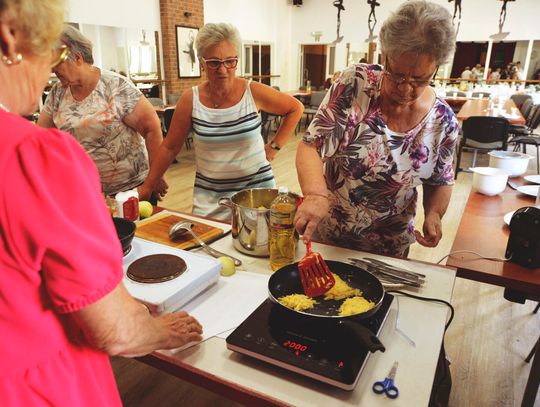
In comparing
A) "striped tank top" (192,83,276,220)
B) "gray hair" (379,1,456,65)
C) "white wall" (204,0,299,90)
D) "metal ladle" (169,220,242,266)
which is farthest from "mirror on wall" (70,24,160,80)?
"gray hair" (379,1,456,65)

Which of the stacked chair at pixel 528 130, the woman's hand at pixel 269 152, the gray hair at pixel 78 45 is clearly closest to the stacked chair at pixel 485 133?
the stacked chair at pixel 528 130

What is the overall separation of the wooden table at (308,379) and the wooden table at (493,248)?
340mm

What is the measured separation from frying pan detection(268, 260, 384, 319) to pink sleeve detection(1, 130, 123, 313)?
50 centimetres

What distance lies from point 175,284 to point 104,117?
4.10 ft

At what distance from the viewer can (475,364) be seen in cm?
217

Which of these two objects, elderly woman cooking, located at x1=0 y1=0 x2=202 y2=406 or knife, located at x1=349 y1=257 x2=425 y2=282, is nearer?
elderly woman cooking, located at x1=0 y1=0 x2=202 y2=406

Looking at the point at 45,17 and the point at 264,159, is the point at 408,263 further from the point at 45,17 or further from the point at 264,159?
the point at 45,17

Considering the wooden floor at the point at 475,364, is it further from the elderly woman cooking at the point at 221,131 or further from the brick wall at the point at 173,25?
the brick wall at the point at 173,25

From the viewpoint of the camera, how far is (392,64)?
4.11 ft

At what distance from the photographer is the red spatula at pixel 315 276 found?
3.59ft

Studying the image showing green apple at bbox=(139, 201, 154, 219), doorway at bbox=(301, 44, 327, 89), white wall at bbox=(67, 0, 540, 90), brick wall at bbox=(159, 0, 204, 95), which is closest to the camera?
green apple at bbox=(139, 201, 154, 219)

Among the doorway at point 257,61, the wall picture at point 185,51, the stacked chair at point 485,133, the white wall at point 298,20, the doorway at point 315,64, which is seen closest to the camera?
the stacked chair at point 485,133

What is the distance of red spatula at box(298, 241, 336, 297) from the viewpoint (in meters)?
1.10

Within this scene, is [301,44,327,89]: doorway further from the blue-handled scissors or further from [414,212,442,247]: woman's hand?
the blue-handled scissors
